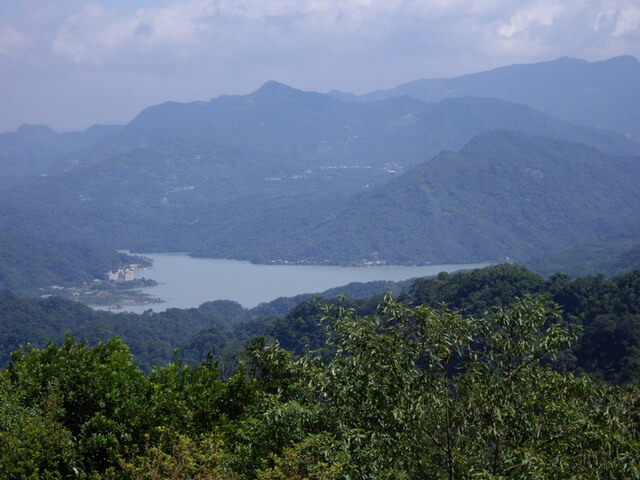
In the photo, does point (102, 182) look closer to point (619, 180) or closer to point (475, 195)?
point (475, 195)

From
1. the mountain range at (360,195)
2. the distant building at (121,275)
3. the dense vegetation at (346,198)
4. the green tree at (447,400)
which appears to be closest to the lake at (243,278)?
the distant building at (121,275)

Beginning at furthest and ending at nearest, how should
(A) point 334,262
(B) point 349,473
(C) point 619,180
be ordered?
(C) point 619,180, (A) point 334,262, (B) point 349,473

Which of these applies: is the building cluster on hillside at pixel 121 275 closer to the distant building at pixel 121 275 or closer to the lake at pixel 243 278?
the distant building at pixel 121 275

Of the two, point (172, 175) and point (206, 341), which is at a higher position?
point (172, 175)

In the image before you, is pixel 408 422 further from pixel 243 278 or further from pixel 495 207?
pixel 495 207

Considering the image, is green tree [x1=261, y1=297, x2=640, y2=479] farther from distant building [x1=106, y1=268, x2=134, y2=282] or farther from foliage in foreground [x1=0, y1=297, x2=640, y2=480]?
distant building [x1=106, y1=268, x2=134, y2=282]

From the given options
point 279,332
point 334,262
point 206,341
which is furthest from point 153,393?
point 334,262

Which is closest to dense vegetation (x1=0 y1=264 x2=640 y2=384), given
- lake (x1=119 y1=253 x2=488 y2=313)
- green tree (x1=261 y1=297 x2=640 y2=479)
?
green tree (x1=261 y1=297 x2=640 y2=479)

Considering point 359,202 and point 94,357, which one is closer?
point 94,357
